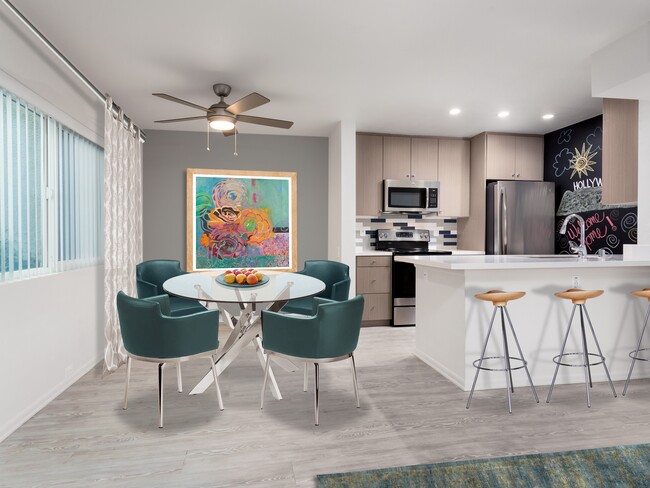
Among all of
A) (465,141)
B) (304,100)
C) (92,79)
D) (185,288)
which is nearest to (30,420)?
(185,288)

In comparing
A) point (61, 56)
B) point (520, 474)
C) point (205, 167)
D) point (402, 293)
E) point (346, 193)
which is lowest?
point (520, 474)

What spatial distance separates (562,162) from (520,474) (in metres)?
4.39

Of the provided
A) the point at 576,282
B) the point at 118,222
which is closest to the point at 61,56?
the point at 118,222

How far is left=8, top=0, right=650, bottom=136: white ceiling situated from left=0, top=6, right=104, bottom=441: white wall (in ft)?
0.66

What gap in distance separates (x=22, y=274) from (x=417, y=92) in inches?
138

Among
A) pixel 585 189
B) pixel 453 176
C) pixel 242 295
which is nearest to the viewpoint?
pixel 242 295

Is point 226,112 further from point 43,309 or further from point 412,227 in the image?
point 412,227

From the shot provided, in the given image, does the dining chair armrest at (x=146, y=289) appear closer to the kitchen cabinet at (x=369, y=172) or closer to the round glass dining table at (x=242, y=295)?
the round glass dining table at (x=242, y=295)

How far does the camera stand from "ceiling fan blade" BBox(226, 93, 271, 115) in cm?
314

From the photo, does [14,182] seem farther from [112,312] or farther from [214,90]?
[214,90]

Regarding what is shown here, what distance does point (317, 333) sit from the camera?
2.46 m

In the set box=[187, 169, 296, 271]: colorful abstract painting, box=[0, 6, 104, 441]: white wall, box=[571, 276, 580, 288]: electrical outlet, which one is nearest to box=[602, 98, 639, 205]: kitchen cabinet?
box=[571, 276, 580, 288]: electrical outlet

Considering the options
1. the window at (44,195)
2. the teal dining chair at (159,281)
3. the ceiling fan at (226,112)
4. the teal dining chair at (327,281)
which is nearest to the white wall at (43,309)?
the window at (44,195)

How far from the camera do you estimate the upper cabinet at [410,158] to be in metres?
5.50
